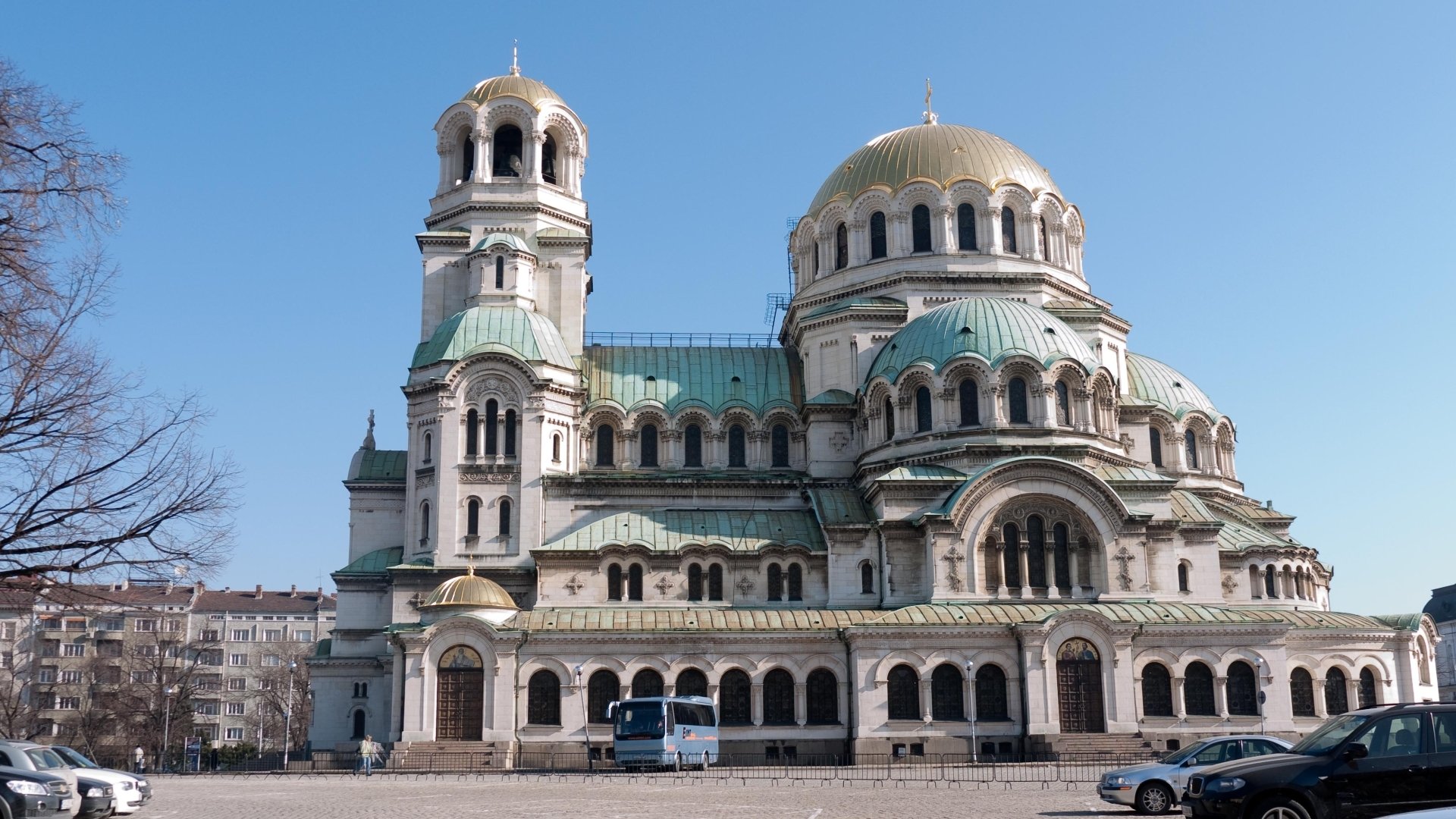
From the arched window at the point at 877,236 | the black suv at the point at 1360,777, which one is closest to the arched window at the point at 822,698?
the arched window at the point at 877,236

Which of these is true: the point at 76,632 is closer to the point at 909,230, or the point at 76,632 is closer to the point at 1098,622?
the point at 909,230

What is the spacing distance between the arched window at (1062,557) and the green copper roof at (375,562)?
2417 cm

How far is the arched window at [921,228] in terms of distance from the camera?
57.3m

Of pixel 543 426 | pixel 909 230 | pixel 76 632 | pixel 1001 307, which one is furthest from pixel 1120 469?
pixel 76 632

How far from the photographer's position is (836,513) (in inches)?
1967

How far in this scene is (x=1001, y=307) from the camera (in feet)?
171

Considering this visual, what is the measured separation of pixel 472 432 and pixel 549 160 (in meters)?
14.4

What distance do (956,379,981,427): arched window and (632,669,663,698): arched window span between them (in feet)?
47.0

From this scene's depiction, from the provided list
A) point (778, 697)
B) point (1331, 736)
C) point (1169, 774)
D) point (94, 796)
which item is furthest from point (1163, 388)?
point (94, 796)

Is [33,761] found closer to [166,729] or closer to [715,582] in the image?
[715,582]

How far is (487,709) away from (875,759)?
12.6 m

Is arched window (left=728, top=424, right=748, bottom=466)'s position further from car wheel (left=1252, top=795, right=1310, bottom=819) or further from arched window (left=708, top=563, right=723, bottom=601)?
car wheel (left=1252, top=795, right=1310, bottom=819)

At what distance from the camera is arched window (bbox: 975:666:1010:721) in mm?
45312

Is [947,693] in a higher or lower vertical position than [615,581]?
→ lower
